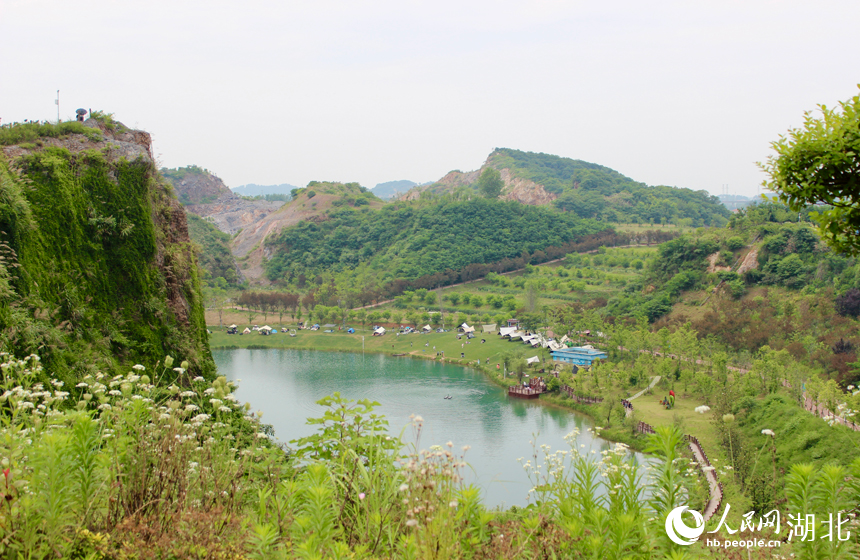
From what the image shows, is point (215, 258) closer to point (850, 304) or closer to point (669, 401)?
point (669, 401)

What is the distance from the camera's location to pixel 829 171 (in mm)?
4602

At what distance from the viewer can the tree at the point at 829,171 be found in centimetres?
445

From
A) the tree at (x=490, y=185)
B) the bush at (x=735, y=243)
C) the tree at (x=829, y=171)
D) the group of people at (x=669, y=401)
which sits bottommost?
the group of people at (x=669, y=401)

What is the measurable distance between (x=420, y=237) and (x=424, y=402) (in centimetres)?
3091

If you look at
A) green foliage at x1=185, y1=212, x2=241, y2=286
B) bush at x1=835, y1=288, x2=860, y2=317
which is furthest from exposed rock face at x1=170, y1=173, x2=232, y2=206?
bush at x1=835, y1=288, x2=860, y2=317

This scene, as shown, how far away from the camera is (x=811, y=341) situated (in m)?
19.8

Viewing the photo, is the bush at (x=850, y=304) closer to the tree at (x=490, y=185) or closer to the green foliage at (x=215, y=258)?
the green foliage at (x=215, y=258)

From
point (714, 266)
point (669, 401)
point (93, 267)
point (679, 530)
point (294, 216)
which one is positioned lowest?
point (669, 401)

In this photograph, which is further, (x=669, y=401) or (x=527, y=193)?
(x=527, y=193)

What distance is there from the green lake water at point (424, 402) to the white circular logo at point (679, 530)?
9.41 meters

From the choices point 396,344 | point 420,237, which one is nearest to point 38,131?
point 396,344

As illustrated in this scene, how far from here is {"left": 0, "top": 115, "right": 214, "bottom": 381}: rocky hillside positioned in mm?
7258

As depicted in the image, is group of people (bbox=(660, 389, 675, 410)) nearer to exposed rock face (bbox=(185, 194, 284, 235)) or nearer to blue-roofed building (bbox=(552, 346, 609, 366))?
blue-roofed building (bbox=(552, 346, 609, 366))

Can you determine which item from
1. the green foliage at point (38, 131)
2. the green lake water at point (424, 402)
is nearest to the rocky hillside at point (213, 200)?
the green lake water at point (424, 402)
